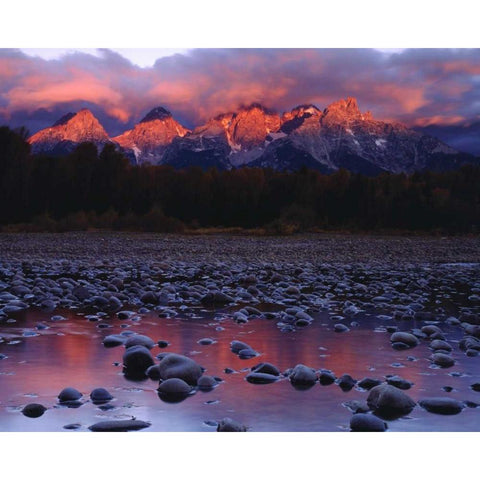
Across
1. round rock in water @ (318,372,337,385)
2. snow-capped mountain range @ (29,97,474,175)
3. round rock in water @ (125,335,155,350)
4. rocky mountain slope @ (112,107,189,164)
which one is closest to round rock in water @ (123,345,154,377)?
round rock in water @ (125,335,155,350)

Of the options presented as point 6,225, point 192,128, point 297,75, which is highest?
point 297,75

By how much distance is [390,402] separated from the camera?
2.88m

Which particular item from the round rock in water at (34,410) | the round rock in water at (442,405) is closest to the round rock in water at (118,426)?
the round rock in water at (34,410)

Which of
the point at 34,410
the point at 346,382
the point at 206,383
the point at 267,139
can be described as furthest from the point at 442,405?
the point at 267,139

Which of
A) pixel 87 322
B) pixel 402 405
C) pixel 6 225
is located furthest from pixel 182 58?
pixel 6 225

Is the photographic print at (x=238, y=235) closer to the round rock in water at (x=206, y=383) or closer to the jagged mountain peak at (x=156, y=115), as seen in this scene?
the round rock in water at (x=206, y=383)

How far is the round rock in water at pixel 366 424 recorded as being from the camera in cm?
263

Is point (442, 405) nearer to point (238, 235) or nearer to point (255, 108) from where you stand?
point (255, 108)

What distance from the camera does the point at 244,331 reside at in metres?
4.65

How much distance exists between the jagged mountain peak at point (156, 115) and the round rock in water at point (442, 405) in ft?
34.3

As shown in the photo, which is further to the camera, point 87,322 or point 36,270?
point 36,270
